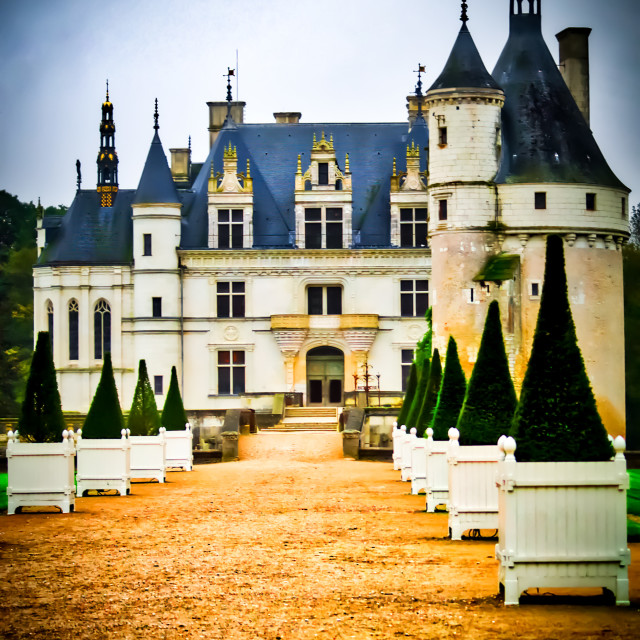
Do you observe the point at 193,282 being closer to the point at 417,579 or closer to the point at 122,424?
the point at 122,424

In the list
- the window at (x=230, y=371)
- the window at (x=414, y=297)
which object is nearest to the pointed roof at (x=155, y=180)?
the window at (x=230, y=371)

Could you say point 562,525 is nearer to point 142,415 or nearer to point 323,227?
point 142,415

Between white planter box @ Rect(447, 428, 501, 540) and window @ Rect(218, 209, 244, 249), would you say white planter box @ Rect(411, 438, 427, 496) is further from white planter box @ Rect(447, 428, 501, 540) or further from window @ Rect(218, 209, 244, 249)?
window @ Rect(218, 209, 244, 249)

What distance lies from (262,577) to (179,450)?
67.3 ft

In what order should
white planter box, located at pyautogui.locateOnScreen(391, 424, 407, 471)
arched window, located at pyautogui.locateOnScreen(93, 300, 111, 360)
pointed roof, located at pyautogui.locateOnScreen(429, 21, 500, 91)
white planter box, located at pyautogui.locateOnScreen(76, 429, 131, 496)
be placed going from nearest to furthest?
1. white planter box, located at pyautogui.locateOnScreen(76, 429, 131, 496)
2. white planter box, located at pyautogui.locateOnScreen(391, 424, 407, 471)
3. pointed roof, located at pyautogui.locateOnScreen(429, 21, 500, 91)
4. arched window, located at pyautogui.locateOnScreen(93, 300, 111, 360)

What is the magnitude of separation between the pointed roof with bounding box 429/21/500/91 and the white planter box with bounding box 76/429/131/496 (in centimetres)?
2111

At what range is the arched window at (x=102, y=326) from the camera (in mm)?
54156

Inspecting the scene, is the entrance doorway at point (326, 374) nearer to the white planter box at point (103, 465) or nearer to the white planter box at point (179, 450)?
the white planter box at point (179, 450)

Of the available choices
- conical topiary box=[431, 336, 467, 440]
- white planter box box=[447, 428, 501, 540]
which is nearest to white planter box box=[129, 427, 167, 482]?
conical topiary box=[431, 336, 467, 440]

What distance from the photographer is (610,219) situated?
137 feet

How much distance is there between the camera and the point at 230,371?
2109 inches

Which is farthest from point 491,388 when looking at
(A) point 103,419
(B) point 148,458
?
(B) point 148,458

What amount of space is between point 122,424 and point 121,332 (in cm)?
2911

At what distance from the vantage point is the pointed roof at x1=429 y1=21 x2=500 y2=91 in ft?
133
